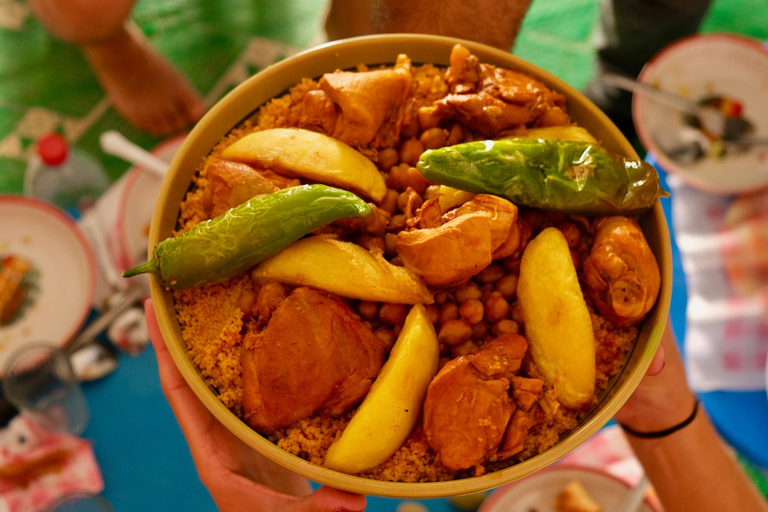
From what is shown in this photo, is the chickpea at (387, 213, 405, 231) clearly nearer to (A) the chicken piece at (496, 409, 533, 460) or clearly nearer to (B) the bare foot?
(A) the chicken piece at (496, 409, 533, 460)

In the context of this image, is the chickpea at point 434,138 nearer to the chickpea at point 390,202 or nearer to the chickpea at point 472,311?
the chickpea at point 390,202

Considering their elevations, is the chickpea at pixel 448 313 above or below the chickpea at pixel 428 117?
below

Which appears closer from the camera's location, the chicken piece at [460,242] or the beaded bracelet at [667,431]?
the chicken piece at [460,242]

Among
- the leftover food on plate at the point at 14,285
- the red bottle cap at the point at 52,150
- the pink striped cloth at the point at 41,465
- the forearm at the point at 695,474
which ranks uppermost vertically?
the red bottle cap at the point at 52,150

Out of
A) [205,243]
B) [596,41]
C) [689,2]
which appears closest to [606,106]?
[596,41]

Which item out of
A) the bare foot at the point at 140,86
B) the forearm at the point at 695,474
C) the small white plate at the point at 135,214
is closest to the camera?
the forearm at the point at 695,474

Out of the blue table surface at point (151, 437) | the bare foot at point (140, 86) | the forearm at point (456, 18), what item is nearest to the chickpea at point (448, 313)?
the forearm at point (456, 18)

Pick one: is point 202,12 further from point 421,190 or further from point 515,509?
point 515,509

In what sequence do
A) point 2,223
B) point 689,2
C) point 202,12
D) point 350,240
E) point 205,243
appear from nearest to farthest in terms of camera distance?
point 205,243, point 350,240, point 2,223, point 689,2, point 202,12

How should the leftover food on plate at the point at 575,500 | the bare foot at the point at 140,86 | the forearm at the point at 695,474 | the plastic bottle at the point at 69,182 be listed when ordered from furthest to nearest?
the bare foot at the point at 140,86, the plastic bottle at the point at 69,182, the leftover food on plate at the point at 575,500, the forearm at the point at 695,474
